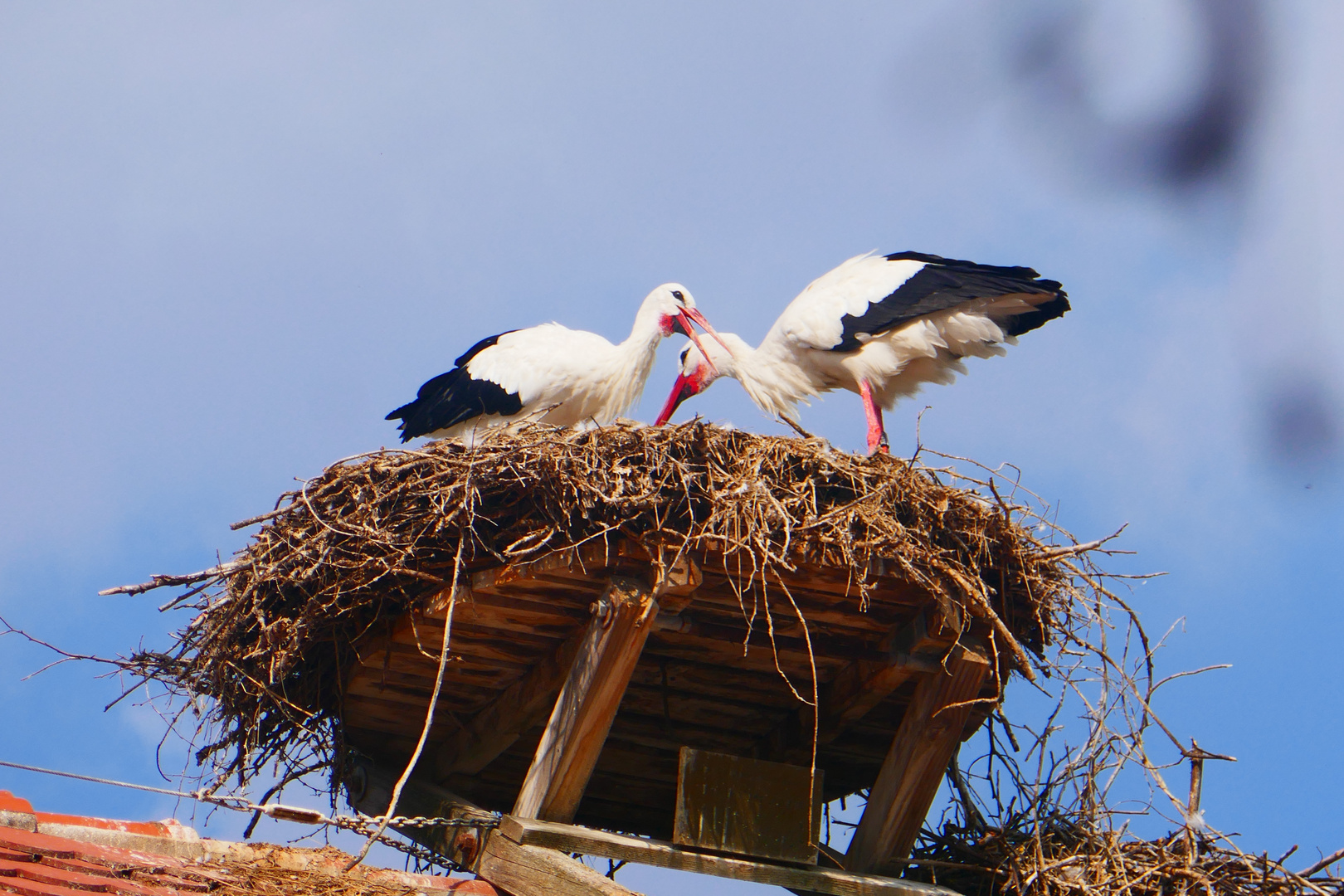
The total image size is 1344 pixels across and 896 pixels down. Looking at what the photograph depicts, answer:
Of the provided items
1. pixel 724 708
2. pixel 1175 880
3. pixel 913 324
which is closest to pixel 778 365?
pixel 913 324

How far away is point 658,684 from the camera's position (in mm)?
5629

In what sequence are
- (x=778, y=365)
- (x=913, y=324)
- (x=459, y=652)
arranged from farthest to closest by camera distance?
(x=778, y=365) → (x=913, y=324) → (x=459, y=652)

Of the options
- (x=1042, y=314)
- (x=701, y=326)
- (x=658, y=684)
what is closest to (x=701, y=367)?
(x=701, y=326)

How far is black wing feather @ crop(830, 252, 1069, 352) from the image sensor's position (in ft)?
22.1

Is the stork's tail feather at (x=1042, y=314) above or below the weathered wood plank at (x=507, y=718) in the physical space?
above

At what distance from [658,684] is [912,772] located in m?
1.13

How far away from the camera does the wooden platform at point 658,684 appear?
471cm

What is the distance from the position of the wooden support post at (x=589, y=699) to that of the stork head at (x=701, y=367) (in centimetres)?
297

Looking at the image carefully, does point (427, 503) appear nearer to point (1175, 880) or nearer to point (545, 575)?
point (545, 575)

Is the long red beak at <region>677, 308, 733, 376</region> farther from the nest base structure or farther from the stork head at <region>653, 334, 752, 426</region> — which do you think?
the nest base structure

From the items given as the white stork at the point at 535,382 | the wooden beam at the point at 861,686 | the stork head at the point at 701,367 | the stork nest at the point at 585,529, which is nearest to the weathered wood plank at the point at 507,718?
the stork nest at the point at 585,529

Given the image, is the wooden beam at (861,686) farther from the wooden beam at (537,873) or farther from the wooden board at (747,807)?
the wooden beam at (537,873)

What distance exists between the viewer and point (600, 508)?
15.2 ft

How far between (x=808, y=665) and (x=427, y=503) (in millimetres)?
1749
